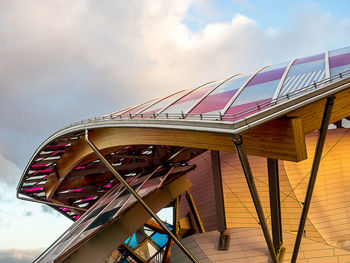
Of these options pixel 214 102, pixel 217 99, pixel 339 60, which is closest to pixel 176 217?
pixel 217 99

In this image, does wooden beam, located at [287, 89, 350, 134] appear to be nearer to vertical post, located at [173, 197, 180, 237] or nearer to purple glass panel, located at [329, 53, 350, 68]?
purple glass panel, located at [329, 53, 350, 68]

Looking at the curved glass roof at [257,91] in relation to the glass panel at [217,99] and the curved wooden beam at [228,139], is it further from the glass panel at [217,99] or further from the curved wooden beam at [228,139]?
the curved wooden beam at [228,139]

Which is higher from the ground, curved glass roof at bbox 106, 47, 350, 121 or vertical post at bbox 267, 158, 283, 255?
curved glass roof at bbox 106, 47, 350, 121

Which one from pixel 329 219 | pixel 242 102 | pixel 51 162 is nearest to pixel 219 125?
pixel 242 102

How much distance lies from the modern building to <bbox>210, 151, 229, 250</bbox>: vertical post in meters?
0.07

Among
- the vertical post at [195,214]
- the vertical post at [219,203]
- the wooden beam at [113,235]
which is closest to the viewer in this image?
the wooden beam at [113,235]

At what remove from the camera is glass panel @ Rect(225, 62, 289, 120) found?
1439 centimetres

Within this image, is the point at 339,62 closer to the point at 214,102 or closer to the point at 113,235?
the point at 214,102

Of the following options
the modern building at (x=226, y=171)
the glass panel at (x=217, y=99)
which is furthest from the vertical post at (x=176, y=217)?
the glass panel at (x=217, y=99)

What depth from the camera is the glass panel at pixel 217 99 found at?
1571 centimetres

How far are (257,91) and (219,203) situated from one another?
1291 centimetres

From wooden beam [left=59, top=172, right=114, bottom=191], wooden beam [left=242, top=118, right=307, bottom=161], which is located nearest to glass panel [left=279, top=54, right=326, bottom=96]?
wooden beam [left=242, top=118, right=307, bottom=161]

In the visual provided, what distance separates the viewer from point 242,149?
13352 millimetres

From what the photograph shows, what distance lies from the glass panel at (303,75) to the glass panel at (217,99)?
2434mm
